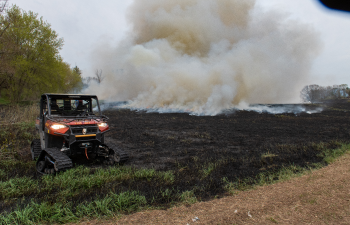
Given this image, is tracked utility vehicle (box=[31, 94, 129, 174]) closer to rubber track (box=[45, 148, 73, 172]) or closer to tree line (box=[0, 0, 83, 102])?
rubber track (box=[45, 148, 73, 172])

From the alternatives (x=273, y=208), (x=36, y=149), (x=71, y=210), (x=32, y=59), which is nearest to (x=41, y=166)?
(x=36, y=149)

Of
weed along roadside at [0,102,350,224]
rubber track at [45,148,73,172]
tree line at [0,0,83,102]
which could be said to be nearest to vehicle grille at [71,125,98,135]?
rubber track at [45,148,73,172]

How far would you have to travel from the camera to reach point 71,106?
7477 mm

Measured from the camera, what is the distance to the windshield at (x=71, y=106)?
279 inches

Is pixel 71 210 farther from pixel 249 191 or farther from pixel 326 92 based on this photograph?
pixel 326 92

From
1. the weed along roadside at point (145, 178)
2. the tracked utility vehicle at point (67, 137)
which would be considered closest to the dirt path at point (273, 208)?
the weed along roadside at point (145, 178)

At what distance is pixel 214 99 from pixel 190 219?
24.5m

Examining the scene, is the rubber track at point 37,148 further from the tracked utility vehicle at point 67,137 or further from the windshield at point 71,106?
the windshield at point 71,106

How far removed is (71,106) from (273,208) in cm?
695

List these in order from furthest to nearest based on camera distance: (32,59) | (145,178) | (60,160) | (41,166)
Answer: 1. (32,59)
2. (41,166)
3. (145,178)
4. (60,160)

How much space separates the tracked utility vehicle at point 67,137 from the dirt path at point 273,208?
301 cm

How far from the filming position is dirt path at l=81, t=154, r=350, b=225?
367 centimetres

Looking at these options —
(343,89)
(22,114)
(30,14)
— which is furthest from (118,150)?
(343,89)

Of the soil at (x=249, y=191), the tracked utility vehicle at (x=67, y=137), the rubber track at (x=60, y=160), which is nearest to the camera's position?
the soil at (x=249, y=191)
